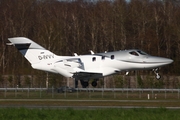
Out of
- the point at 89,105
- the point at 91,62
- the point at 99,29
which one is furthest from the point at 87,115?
the point at 99,29

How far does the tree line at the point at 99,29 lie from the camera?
84.2 meters

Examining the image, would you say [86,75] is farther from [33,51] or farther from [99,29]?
[99,29]

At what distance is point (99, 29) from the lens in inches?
3570

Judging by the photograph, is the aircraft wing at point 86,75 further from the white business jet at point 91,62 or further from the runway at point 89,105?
the runway at point 89,105

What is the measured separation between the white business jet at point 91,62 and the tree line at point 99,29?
11340 millimetres

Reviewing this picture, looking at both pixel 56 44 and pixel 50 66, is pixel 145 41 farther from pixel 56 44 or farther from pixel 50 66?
pixel 50 66

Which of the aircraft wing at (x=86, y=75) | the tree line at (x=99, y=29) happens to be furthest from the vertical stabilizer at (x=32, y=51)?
the tree line at (x=99, y=29)

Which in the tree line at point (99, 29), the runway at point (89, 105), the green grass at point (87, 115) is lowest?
the green grass at point (87, 115)

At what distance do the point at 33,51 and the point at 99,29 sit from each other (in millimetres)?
26125

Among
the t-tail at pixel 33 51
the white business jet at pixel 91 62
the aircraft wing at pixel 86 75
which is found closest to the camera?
the white business jet at pixel 91 62

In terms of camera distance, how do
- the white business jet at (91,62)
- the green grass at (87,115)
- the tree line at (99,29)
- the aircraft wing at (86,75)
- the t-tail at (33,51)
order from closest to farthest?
the green grass at (87,115) < the white business jet at (91,62) < the aircraft wing at (86,75) < the t-tail at (33,51) < the tree line at (99,29)

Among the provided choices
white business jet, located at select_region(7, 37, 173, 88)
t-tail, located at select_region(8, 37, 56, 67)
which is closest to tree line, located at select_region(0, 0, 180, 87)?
t-tail, located at select_region(8, 37, 56, 67)

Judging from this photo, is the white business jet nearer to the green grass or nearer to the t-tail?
the t-tail

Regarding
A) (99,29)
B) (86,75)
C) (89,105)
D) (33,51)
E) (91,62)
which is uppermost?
(99,29)
